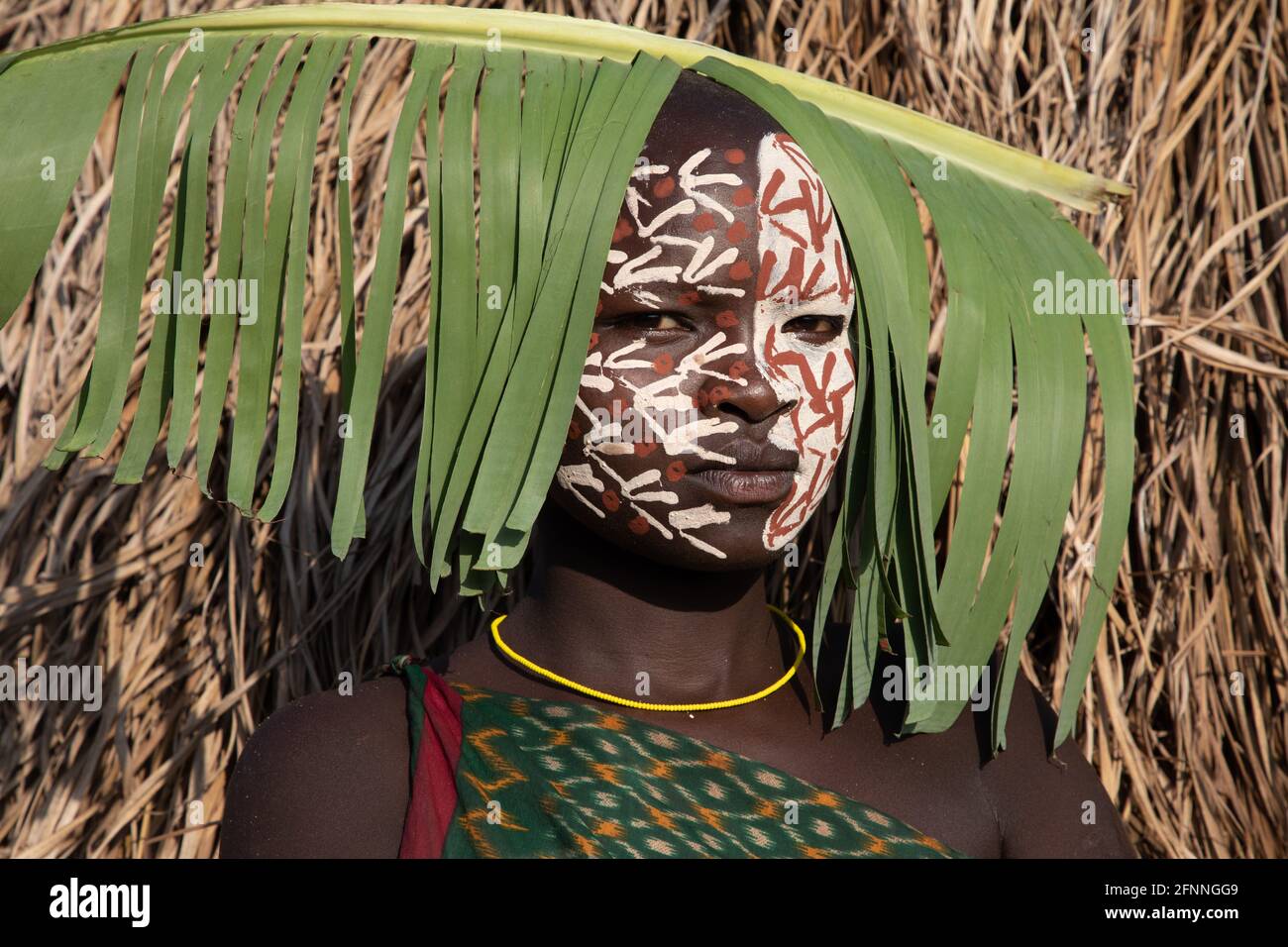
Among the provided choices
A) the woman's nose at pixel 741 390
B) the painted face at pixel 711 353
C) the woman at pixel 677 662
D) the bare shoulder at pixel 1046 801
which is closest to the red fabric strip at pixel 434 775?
the woman at pixel 677 662

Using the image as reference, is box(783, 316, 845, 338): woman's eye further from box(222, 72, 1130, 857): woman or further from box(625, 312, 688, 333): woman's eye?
box(625, 312, 688, 333): woman's eye

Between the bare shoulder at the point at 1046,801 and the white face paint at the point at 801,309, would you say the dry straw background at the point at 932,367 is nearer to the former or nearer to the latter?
the bare shoulder at the point at 1046,801

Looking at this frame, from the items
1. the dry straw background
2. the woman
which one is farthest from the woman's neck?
the dry straw background

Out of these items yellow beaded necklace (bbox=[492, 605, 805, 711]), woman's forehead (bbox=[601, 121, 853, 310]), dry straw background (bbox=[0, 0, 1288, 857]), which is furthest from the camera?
dry straw background (bbox=[0, 0, 1288, 857])

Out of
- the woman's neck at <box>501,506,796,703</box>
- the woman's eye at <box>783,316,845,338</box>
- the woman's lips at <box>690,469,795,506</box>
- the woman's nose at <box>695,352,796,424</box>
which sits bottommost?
the woman's neck at <box>501,506,796,703</box>

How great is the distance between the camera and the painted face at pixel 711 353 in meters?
1.27

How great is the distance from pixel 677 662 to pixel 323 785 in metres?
0.34

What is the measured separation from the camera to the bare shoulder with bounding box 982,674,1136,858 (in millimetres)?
1422

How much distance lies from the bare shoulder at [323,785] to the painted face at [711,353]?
0.93ft

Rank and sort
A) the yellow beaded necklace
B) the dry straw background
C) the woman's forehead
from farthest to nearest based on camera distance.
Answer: the dry straw background, the yellow beaded necklace, the woman's forehead

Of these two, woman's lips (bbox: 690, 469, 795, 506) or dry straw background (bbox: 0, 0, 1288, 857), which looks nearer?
woman's lips (bbox: 690, 469, 795, 506)

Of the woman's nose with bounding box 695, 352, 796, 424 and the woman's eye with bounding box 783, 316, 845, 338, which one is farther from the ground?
the woman's eye with bounding box 783, 316, 845, 338

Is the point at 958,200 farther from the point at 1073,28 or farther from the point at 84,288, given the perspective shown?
the point at 84,288
